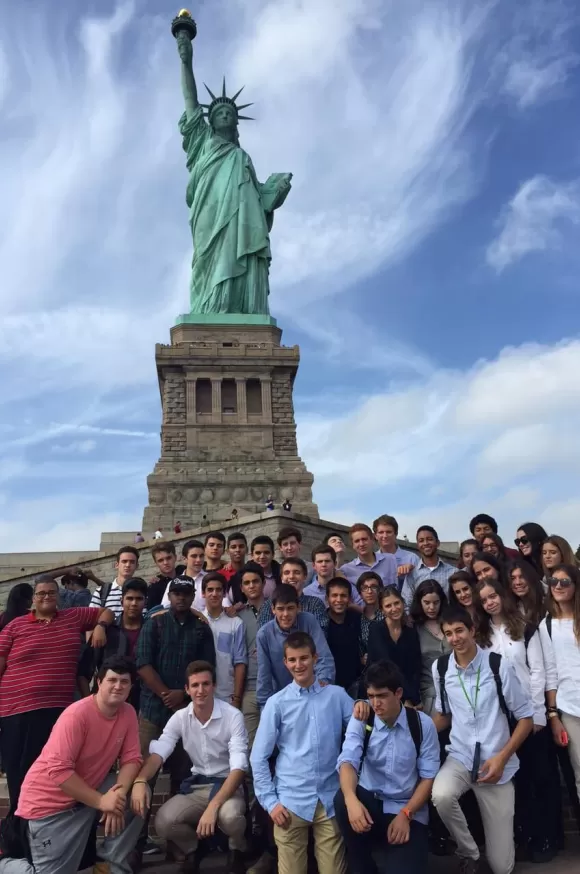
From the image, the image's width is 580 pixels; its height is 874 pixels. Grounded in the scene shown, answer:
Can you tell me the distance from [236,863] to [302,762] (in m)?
0.98

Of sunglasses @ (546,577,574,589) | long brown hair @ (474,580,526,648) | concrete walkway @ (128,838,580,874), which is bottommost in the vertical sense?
concrete walkway @ (128,838,580,874)

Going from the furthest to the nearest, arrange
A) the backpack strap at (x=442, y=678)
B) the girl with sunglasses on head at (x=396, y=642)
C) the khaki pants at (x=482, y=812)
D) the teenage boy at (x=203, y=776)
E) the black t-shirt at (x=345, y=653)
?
the black t-shirt at (x=345, y=653) < the girl with sunglasses on head at (x=396, y=642) < the backpack strap at (x=442, y=678) < the teenage boy at (x=203, y=776) < the khaki pants at (x=482, y=812)

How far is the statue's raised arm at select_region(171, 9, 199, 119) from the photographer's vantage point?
104 feet

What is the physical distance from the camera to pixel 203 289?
30719 mm

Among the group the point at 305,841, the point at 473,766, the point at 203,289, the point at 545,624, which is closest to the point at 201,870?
the point at 305,841

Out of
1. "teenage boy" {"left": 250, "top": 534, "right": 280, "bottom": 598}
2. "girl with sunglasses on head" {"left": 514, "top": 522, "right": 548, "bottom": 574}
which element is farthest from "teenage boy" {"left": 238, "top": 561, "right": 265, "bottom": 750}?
"girl with sunglasses on head" {"left": 514, "top": 522, "right": 548, "bottom": 574}

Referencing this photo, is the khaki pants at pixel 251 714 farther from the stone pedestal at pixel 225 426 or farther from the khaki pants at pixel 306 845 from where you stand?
the stone pedestal at pixel 225 426

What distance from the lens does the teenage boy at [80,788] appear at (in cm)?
481

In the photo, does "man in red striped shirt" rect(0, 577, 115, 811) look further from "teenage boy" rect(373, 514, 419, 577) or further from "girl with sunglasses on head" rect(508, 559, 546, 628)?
"girl with sunglasses on head" rect(508, 559, 546, 628)

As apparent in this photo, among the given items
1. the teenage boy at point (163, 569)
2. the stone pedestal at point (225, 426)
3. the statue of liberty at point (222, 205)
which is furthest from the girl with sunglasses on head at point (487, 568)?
the statue of liberty at point (222, 205)

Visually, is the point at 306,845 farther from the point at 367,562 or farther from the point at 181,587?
the point at 367,562

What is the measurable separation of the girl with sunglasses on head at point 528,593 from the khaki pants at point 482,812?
1.35 meters

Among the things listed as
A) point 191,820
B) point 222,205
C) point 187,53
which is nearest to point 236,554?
point 191,820

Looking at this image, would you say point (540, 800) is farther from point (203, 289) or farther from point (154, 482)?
point (203, 289)
